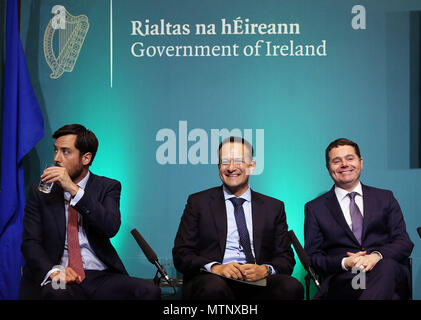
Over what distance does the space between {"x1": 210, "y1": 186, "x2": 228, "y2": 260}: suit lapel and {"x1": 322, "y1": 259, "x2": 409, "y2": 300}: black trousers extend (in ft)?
2.46

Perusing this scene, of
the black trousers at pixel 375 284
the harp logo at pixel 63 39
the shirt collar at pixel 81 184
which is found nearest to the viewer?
the black trousers at pixel 375 284

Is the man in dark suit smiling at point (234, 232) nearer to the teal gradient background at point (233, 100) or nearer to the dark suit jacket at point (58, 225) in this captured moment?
the dark suit jacket at point (58, 225)

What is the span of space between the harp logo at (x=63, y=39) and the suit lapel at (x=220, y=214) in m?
2.02

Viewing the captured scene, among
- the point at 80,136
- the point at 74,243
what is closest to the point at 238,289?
the point at 74,243

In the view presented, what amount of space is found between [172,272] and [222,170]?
4.37 ft

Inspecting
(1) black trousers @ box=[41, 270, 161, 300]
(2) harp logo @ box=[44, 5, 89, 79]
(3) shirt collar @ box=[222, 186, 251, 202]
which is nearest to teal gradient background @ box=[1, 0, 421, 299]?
(2) harp logo @ box=[44, 5, 89, 79]

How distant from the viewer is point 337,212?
373cm

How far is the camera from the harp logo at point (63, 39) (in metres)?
4.71

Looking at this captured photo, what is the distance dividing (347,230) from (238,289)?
3.08 feet

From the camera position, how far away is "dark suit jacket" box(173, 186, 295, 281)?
3496 mm

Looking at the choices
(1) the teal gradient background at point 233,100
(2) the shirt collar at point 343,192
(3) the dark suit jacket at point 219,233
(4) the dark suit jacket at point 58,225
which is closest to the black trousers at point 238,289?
(3) the dark suit jacket at point 219,233

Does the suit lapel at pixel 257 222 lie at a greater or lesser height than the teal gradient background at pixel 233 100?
lesser

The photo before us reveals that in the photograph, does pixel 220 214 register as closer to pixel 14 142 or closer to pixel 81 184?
pixel 81 184
